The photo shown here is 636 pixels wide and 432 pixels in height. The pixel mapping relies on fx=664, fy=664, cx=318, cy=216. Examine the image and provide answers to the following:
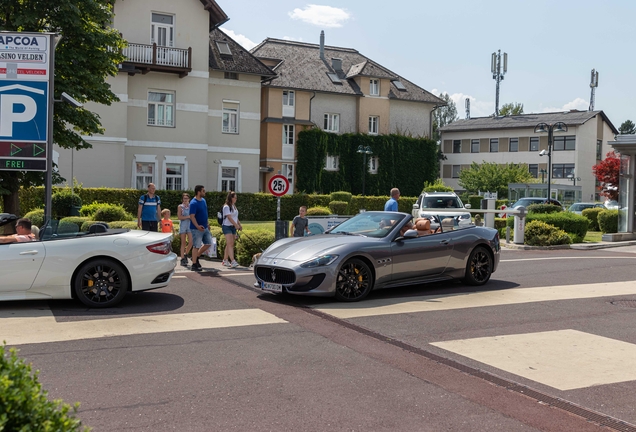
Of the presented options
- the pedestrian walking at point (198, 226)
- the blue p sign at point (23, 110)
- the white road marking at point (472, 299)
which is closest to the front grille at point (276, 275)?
the white road marking at point (472, 299)

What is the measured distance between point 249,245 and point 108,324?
22.0ft

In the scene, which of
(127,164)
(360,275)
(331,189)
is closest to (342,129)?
(331,189)

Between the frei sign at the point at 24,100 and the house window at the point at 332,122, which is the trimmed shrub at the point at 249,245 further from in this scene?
the house window at the point at 332,122

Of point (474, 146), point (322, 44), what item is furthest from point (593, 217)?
point (474, 146)

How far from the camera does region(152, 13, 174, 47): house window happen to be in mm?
34875

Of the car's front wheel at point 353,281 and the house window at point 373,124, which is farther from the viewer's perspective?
the house window at point 373,124

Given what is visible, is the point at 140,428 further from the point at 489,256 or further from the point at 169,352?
the point at 489,256

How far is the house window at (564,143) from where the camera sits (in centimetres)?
6594

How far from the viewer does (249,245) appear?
14633 millimetres

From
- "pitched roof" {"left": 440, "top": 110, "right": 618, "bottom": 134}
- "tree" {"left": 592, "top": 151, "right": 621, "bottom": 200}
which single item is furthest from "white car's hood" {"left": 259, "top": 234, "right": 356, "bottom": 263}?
"pitched roof" {"left": 440, "top": 110, "right": 618, "bottom": 134}

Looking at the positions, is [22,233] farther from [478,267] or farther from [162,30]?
[162,30]

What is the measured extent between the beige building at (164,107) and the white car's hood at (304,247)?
81.6 feet

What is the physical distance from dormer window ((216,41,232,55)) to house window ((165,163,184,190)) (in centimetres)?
772

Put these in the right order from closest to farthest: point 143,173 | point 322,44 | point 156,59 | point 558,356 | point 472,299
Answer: point 558,356 < point 472,299 < point 156,59 < point 143,173 < point 322,44
